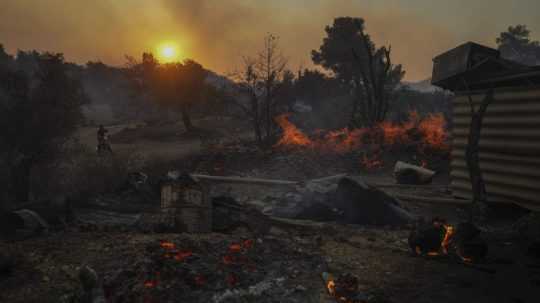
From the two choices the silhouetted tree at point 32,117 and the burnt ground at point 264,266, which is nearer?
the burnt ground at point 264,266

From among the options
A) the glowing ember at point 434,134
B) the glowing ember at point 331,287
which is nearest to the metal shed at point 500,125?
the glowing ember at point 331,287

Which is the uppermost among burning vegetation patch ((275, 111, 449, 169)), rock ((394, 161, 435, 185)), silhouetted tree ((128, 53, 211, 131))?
silhouetted tree ((128, 53, 211, 131))

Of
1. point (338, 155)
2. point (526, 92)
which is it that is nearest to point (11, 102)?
point (338, 155)

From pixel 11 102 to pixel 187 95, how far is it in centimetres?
1514

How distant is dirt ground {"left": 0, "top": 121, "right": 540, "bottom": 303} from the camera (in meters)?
4.27

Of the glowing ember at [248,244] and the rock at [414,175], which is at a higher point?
the rock at [414,175]

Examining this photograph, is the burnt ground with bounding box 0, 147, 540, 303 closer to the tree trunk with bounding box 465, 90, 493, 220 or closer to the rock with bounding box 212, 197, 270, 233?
the rock with bounding box 212, 197, 270, 233

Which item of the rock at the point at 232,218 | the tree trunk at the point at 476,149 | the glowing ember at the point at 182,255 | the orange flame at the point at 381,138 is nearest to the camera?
the glowing ember at the point at 182,255

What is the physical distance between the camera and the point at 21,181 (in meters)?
12.3

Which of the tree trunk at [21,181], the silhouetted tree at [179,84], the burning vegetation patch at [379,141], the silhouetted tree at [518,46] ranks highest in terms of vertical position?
the silhouetted tree at [518,46]

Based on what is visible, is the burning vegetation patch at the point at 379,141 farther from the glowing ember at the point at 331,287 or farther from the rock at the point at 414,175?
the glowing ember at the point at 331,287

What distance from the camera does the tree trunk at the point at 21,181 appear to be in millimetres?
12211

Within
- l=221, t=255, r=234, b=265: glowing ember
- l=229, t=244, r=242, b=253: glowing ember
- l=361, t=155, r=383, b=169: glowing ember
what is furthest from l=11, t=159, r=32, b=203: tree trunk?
l=361, t=155, r=383, b=169: glowing ember

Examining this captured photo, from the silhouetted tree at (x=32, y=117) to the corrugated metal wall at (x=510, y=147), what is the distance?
13.9 metres
